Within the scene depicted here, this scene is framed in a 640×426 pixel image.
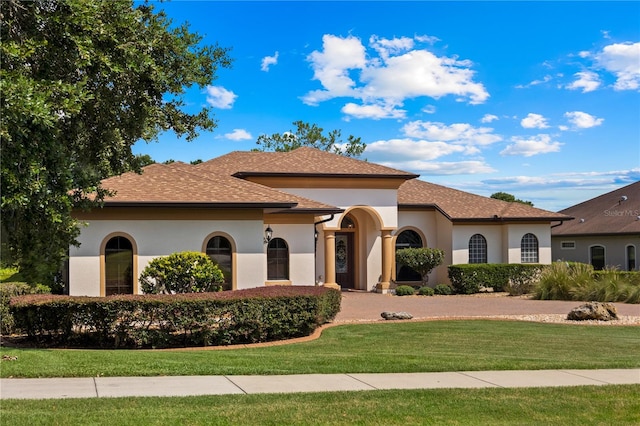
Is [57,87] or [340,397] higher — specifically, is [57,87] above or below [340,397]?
above

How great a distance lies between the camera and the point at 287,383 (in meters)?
8.98

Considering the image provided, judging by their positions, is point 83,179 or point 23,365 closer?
point 23,365

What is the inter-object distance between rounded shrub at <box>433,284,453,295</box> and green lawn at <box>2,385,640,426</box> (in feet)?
68.6

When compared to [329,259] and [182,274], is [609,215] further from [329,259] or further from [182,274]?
[182,274]

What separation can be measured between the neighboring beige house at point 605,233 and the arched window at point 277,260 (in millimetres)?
20175

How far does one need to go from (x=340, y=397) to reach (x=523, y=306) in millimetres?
17008

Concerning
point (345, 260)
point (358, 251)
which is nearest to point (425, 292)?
point (358, 251)

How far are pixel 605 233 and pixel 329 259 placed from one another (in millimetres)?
17683

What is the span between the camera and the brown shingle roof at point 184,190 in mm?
20375

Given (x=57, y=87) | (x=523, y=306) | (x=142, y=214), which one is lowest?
(x=523, y=306)

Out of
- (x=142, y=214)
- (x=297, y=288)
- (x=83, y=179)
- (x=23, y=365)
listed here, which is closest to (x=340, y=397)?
(x=23, y=365)

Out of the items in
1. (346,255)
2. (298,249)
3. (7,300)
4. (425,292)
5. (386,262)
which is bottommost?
(425,292)

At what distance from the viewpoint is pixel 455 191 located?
3553 cm

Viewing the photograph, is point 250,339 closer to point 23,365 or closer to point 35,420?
point 23,365
